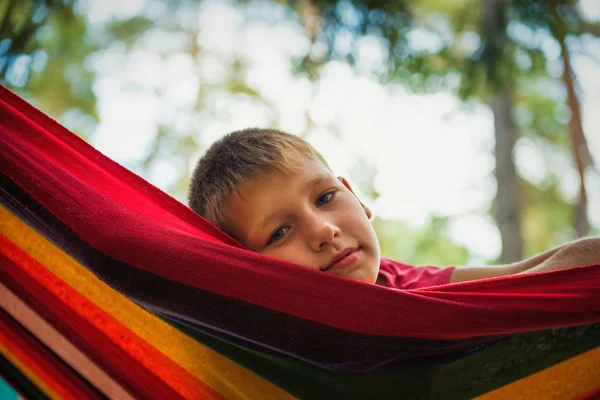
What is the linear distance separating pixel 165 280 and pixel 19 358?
1.26 feet

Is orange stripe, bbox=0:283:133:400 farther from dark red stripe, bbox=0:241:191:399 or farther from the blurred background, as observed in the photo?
the blurred background

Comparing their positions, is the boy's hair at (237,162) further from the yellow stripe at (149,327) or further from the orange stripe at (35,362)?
the orange stripe at (35,362)

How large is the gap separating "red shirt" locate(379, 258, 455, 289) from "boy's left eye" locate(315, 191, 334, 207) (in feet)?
0.98

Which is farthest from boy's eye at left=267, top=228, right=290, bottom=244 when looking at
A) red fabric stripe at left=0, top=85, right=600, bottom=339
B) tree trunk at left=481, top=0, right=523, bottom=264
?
tree trunk at left=481, top=0, right=523, bottom=264

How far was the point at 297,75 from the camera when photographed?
4.84 m

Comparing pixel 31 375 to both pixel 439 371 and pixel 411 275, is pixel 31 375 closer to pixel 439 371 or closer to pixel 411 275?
pixel 439 371

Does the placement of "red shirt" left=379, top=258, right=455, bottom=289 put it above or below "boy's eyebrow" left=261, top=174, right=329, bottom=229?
below

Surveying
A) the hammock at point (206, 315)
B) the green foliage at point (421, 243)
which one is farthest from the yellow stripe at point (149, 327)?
the green foliage at point (421, 243)

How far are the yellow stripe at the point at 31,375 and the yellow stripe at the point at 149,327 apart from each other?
0.17m

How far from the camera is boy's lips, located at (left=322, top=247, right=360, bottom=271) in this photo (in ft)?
3.77

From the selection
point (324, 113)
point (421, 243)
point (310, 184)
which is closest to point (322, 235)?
point (310, 184)

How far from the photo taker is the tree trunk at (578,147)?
208 inches

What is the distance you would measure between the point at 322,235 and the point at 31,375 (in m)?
0.60

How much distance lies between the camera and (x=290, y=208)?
1.19 metres
